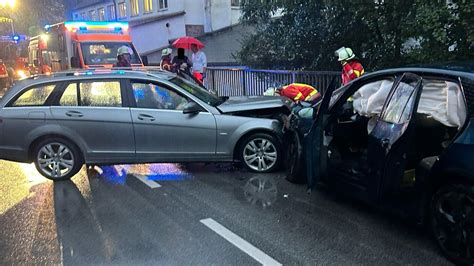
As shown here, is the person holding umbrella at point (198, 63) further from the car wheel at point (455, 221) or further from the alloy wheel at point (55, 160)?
the car wheel at point (455, 221)

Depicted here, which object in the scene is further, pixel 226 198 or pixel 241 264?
pixel 226 198

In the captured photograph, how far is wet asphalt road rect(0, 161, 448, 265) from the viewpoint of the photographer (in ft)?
12.5

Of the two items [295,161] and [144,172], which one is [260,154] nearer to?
[295,161]

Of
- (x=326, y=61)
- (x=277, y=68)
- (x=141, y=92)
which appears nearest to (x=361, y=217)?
(x=141, y=92)

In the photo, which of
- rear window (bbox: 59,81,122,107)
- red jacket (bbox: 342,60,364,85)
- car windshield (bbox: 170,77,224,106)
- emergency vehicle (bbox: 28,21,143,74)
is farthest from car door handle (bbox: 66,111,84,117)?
emergency vehicle (bbox: 28,21,143,74)

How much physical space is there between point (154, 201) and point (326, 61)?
7.39 metres

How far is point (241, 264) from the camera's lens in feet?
12.0

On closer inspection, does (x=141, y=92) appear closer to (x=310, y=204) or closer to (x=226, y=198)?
(x=226, y=198)

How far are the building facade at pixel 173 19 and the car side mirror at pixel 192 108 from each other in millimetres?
15023

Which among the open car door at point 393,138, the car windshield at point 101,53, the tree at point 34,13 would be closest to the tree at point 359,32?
the open car door at point 393,138

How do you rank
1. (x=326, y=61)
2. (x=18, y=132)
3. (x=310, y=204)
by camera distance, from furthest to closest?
(x=326, y=61), (x=18, y=132), (x=310, y=204)

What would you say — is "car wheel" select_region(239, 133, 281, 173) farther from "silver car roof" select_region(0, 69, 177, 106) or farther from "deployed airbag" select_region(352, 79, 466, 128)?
"deployed airbag" select_region(352, 79, 466, 128)

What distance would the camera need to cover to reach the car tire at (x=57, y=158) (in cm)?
625

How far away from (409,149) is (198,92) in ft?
11.7
